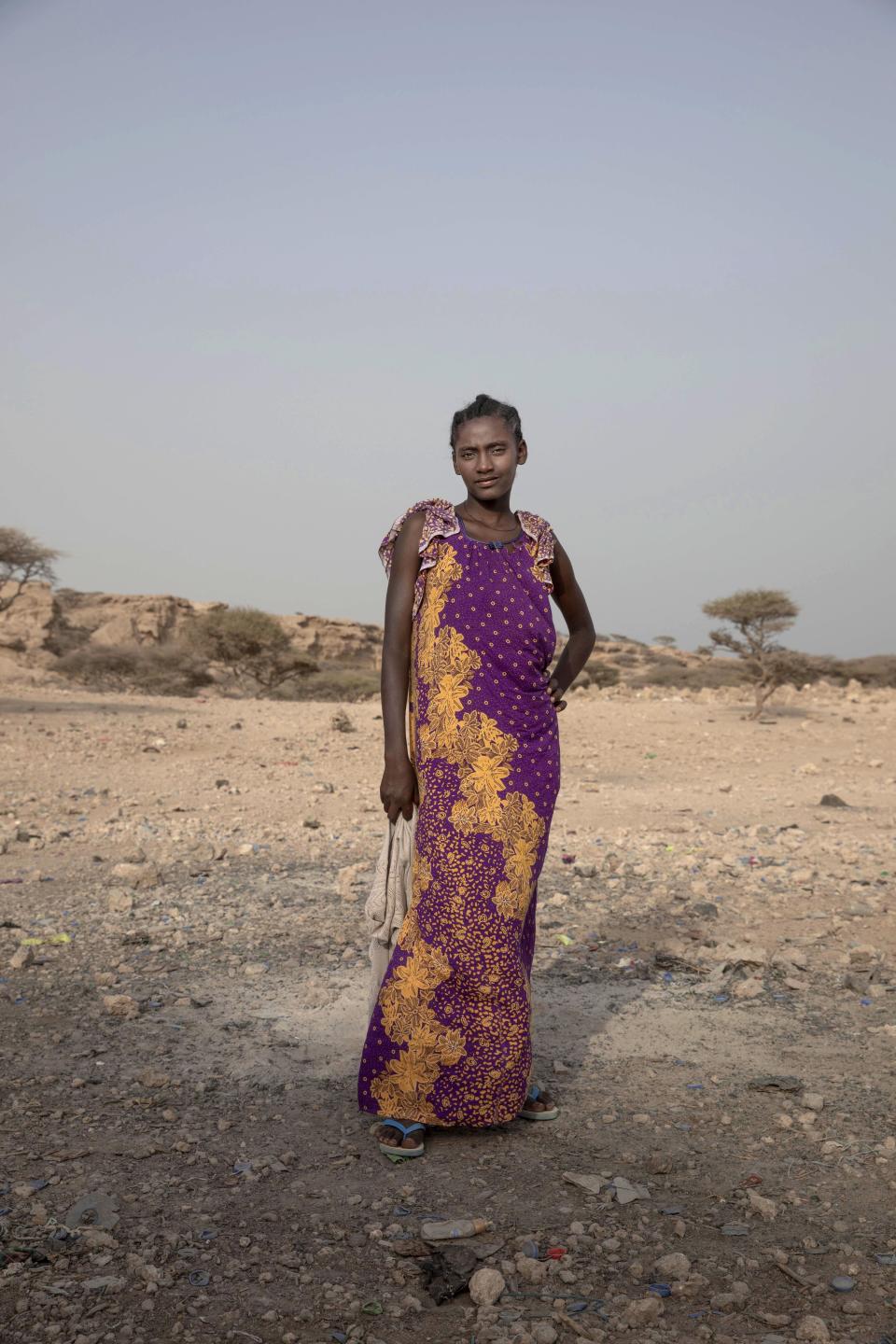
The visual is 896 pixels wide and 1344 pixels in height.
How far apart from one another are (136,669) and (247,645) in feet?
8.98

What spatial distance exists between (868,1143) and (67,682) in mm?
22000

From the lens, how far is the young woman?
280cm

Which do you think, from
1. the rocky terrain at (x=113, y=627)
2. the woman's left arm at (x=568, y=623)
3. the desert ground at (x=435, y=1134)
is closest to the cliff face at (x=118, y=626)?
the rocky terrain at (x=113, y=627)

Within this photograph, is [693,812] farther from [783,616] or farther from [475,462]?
[783,616]

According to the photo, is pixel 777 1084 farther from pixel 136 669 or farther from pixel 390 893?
pixel 136 669

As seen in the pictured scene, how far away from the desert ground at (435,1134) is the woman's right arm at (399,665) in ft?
3.04

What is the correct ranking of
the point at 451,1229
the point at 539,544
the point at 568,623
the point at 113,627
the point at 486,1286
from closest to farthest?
the point at 486,1286, the point at 451,1229, the point at 539,544, the point at 568,623, the point at 113,627

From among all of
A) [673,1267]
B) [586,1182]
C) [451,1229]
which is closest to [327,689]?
[586,1182]

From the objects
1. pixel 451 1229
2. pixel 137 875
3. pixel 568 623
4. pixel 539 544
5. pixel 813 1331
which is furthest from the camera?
pixel 137 875

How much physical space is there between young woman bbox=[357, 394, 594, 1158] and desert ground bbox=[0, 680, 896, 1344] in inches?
7.6

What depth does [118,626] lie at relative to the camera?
3819 cm

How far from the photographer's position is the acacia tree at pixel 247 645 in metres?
24.6

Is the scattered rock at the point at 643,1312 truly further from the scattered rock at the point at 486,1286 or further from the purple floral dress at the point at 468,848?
the purple floral dress at the point at 468,848

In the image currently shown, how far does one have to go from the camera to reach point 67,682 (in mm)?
22594
